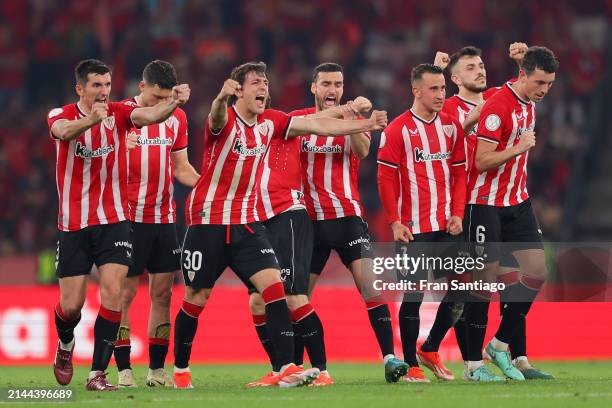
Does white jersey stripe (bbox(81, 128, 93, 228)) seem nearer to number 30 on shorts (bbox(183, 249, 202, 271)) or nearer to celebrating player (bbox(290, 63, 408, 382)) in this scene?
number 30 on shorts (bbox(183, 249, 202, 271))

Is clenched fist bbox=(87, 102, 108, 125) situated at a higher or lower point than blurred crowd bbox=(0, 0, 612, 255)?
lower

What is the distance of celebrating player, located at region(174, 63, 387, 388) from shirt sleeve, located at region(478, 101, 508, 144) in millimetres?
1040

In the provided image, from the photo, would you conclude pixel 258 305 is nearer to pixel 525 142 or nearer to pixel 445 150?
pixel 445 150

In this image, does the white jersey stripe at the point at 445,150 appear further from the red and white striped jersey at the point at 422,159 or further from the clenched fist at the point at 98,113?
the clenched fist at the point at 98,113

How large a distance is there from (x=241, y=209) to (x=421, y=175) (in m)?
1.47

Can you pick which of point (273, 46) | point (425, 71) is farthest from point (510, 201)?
point (273, 46)

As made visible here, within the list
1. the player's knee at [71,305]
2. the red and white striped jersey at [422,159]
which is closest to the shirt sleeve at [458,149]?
the red and white striped jersey at [422,159]

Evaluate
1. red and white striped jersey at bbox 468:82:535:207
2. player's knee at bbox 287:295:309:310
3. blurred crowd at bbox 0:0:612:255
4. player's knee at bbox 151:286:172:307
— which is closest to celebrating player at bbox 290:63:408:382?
player's knee at bbox 287:295:309:310

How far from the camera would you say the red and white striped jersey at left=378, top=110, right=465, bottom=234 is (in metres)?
9.73

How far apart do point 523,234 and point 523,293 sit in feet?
1.44

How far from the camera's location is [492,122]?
9.51 meters

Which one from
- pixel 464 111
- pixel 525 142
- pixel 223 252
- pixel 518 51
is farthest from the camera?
pixel 464 111

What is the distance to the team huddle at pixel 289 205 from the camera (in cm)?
907

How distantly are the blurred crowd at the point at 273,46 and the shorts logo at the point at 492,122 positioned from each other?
8815 mm
